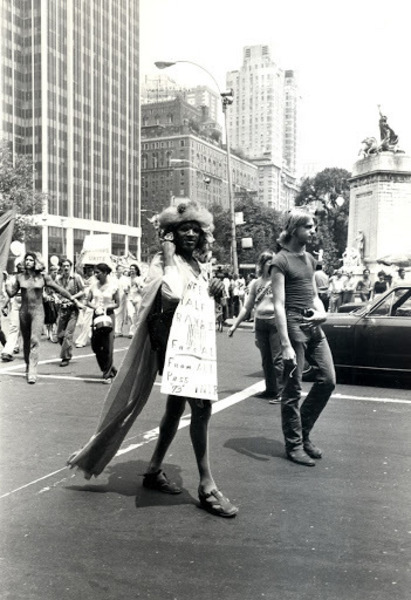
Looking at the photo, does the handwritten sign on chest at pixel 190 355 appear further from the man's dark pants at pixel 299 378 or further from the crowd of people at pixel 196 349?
the man's dark pants at pixel 299 378

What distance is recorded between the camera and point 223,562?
333 cm

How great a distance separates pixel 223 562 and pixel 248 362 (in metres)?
8.54

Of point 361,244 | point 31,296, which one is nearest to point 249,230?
point 361,244

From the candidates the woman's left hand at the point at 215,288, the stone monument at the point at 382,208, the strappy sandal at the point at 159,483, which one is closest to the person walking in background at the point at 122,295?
the strappy sandal at the point at 159,483

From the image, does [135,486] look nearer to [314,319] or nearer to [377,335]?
[314,319]

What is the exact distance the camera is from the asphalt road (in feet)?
10.2

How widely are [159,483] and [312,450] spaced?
1467 millimetres

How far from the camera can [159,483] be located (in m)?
4.47

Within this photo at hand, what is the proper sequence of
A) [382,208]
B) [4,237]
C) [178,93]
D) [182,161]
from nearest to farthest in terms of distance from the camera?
[4,237]
[178,93]
[182,161]
[382,208]

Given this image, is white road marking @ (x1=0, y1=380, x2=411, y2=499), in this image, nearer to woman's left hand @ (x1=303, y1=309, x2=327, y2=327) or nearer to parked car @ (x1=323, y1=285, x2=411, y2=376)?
parked car @ (x1=323, y1=285, x2=411, y2=376)

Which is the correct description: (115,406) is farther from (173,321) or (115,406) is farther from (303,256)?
(303,256)

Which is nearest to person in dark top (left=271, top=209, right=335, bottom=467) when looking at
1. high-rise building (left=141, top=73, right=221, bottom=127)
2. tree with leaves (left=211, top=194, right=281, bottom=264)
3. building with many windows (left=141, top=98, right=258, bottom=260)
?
building with many windows (left=141, top=98, right=258, bottom=260)

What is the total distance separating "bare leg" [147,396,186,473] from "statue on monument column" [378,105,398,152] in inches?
1327

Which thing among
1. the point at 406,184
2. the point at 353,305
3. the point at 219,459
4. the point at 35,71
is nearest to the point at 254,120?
the point at 406,184
